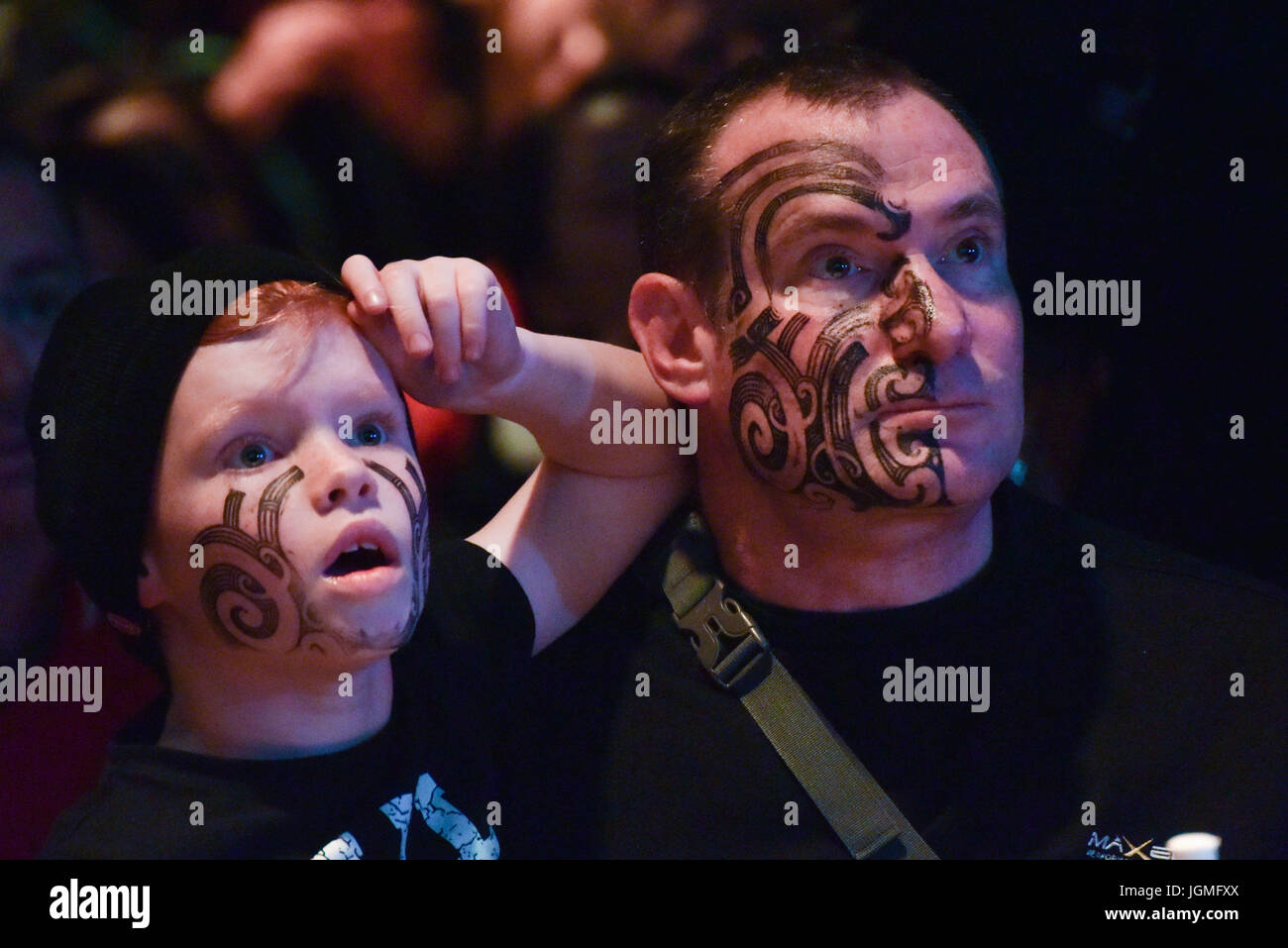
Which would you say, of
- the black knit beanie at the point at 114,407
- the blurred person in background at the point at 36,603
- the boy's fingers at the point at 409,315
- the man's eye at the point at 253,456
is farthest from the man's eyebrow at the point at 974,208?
the blurred person in background at the point at 36,603

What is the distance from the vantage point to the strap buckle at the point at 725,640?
81.0 inches

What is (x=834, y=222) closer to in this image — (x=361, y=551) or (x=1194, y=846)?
(x=361, y=551)

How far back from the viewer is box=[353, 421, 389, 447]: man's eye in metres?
1.83

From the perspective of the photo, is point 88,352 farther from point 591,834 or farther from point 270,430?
point 591,834

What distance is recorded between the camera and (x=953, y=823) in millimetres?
1984

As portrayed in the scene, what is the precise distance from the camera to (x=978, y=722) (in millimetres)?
2045

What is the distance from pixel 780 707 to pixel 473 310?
0.68 m

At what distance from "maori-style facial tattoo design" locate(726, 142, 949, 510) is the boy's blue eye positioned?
64 centimetres

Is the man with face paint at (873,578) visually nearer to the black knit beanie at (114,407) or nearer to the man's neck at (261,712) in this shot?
the man's neck at (261,712)

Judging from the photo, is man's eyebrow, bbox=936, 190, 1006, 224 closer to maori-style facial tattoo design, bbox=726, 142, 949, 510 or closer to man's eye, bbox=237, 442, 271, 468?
maori-style facial tattoo design, bbox=726, 142, 949, 510

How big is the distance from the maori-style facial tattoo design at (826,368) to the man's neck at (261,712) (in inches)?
25.3

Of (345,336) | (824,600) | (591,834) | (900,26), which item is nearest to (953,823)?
(824,600)

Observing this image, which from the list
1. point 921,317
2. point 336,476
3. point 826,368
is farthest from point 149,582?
point 921,317

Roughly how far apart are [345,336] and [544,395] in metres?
0.28
